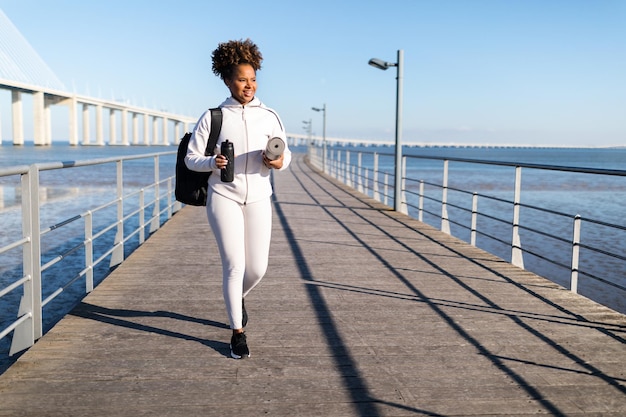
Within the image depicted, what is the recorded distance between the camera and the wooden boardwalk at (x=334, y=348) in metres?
2.71

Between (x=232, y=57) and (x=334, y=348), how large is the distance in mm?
1575

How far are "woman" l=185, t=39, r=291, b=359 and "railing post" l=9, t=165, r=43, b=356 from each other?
95cm

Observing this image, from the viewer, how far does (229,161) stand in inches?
120

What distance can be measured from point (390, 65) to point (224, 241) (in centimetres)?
891

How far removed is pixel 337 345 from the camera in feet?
11.5

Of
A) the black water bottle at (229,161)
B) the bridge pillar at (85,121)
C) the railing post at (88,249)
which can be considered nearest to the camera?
the black water bottle at (229,161)

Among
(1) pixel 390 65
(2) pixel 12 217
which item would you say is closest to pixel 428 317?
(1) pixel 390 65

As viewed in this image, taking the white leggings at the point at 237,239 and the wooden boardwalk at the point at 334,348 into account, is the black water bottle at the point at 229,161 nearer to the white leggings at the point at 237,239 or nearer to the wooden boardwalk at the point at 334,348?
the white leggings at the point at 237,239

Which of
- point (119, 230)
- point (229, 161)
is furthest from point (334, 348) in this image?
point (119, 230)

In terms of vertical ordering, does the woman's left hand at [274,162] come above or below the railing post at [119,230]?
above

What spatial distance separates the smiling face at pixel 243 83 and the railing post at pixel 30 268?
120 centimetres

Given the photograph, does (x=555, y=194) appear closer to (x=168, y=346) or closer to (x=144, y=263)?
(x=144, y=263)

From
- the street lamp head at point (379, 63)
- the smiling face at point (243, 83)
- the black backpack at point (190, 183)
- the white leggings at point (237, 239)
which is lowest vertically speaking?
the white leggings at point (237, 239)

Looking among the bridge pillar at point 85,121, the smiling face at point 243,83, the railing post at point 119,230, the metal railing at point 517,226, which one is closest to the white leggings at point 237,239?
the smiling face at point 243,83
